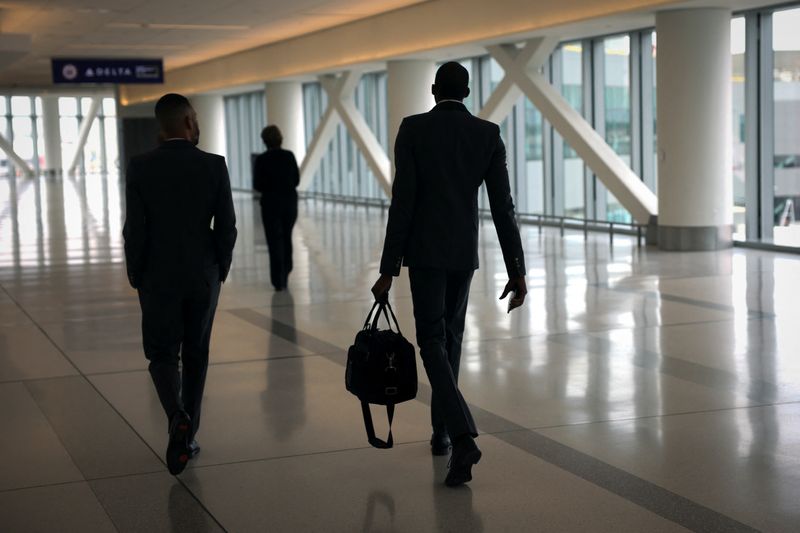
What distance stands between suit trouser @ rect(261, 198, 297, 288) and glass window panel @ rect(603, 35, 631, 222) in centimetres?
1016

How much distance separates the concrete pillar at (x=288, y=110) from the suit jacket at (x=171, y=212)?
1046 inches

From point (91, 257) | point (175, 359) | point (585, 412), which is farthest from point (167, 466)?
point (91, 257)

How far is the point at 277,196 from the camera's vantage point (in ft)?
41.6

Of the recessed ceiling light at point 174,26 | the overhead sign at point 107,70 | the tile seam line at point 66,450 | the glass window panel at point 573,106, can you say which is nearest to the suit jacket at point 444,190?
the tile seam line at point 66,450

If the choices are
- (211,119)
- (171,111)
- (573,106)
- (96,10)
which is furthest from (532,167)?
(171,111)

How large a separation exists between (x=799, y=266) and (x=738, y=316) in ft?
15.1

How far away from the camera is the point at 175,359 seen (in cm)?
560

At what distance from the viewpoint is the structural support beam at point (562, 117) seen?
1795cm

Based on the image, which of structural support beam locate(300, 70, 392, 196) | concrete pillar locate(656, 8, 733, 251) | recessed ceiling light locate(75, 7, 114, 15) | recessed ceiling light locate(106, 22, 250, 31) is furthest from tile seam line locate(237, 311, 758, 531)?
structural support beam locate(300, 70, 392, 196)

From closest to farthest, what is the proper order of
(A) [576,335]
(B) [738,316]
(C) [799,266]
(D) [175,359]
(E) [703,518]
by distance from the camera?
1. (E) [703,518]
2. (D) [175,359]
3. (A) [576,335]
4. (B) [738,316]
5. (C) [799,266]

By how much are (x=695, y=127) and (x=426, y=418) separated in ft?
35.0

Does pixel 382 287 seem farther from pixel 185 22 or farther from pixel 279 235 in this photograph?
pixel 185 22

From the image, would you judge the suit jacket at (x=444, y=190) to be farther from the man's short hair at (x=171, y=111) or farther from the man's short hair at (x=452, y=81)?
the man's short hair at (x=171, y=111)

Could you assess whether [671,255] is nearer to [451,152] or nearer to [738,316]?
[738,316]
